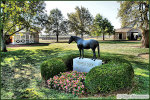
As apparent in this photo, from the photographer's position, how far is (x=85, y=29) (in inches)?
1828

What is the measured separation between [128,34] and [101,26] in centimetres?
1157

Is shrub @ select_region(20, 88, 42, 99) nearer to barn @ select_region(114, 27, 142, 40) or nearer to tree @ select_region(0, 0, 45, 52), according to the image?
tree @ select_region(0, 0, 45, 52)

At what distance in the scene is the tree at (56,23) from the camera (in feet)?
145

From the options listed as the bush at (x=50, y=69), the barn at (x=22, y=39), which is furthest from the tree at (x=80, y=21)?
the bush at (x=50, y=69)

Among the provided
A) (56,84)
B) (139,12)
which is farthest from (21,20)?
(139,12)

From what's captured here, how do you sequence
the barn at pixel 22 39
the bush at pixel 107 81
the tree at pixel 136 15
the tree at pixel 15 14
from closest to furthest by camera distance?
the bush at pixel 107 81
the tree at pixel 15 14
the tree at pixel 136 15
the barn at pixel 22 39

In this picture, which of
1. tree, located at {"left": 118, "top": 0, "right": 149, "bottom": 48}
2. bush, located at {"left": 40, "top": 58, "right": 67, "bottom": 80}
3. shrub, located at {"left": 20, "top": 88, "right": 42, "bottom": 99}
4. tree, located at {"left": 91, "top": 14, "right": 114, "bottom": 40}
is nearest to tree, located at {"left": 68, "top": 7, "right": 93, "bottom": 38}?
tree, located at {"left": 91, "top": 14, "right": 114, "bottom": 40}

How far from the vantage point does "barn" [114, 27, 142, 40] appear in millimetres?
46972

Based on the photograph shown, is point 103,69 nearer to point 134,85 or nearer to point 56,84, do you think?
point 134,85

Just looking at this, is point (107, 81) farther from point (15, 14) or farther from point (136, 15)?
point (136, 15)

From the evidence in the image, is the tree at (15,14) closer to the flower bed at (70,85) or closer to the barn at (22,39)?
the flower bed at (70,85)

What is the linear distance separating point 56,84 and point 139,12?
19.3 meters

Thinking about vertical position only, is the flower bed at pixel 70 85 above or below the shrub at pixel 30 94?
above

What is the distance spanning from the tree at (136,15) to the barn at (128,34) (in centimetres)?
2665
